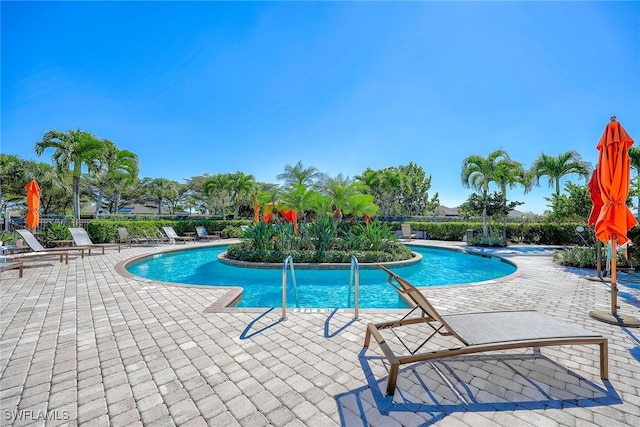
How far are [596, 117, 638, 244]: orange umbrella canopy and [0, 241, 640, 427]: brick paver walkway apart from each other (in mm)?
1541

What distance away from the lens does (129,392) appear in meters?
2.57

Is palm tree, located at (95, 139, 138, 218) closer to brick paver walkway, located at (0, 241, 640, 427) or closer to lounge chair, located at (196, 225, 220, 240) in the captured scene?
lounge chair, located at (196, 225, 220, 240)

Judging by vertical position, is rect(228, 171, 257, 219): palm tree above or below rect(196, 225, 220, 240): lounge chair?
above

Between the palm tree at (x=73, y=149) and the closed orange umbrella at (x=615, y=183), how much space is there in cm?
2327

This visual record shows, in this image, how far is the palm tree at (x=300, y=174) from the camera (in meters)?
19.8

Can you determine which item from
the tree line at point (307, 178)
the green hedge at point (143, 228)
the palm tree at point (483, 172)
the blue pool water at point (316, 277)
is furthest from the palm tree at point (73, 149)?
the palm tree at point (483, 172)

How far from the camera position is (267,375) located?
9.36 feet

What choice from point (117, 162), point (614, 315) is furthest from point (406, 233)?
point (117, 162)

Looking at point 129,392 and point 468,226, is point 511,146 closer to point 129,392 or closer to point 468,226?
point 468,226

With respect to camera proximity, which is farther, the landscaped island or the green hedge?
the green hedge

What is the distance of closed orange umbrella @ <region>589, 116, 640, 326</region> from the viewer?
4039mm

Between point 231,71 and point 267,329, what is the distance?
→ 12558 millimetres

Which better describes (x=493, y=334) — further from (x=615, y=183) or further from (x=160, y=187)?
(x=160, y=187)

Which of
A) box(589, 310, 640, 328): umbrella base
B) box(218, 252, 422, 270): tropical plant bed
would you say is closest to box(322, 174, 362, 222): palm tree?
Result: box(218, 252, 422, 270): tropical plant bed
